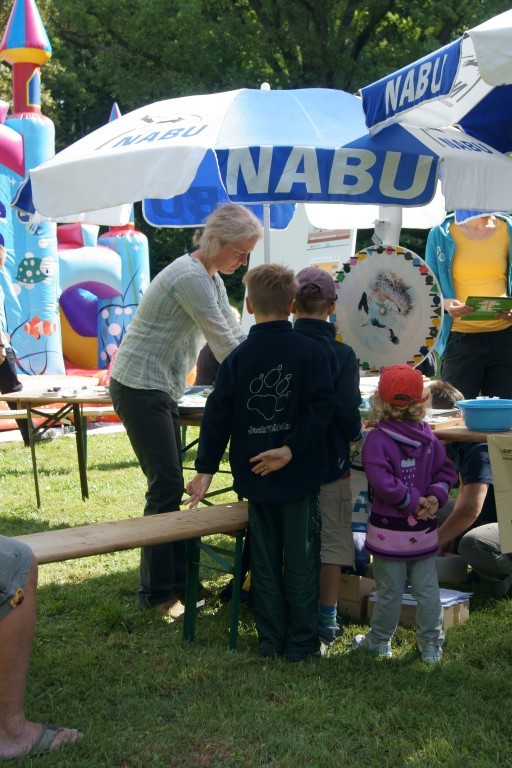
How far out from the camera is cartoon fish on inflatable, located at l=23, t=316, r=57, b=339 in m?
11.6

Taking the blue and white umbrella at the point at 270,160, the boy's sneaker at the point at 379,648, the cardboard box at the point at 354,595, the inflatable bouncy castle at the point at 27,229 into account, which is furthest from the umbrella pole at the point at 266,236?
the inflatable bouncy castle at the point at 27,229

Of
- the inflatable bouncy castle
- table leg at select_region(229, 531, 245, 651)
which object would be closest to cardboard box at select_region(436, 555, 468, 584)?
table leg at select_region(229, 531, 245, 651)

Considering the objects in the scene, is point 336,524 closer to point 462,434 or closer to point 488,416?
point 462,434

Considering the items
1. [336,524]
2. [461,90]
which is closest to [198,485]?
[336,524]

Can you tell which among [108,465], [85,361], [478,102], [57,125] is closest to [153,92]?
[57,125]

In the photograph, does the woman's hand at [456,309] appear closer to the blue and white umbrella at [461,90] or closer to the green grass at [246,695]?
the blue and white umbrella at [461,90]

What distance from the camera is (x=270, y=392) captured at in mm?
→ 3576

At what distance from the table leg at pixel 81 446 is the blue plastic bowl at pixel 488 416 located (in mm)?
3388

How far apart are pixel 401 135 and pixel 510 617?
2.46 meters

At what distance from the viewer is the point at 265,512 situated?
3.68 m

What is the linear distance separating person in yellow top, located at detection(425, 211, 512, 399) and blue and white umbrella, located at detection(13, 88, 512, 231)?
17.9 inches

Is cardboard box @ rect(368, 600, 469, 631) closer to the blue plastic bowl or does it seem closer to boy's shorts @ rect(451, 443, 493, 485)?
boy's shorts @ rect(451, 443, 493, 485)

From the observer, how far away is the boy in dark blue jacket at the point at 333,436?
3697mm

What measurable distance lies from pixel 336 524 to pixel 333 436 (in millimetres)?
392
